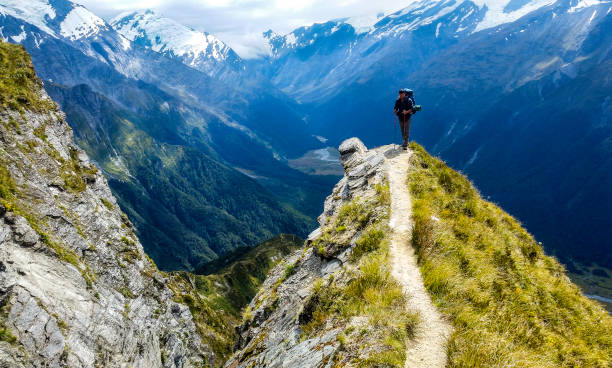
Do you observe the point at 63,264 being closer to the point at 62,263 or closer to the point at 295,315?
the point at 62,263

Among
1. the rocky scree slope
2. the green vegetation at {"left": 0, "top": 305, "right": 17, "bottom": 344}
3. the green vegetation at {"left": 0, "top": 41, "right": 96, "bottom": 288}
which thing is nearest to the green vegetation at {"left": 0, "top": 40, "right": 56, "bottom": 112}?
the green vegetation at {"left": 0, "top": 41, "right": 96, "bottom": 288}

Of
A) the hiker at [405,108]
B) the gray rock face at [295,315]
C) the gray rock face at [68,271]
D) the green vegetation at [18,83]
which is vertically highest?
the hiker at [405,108]

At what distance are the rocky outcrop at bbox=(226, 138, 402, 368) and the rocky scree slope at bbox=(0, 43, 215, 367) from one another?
13243mm

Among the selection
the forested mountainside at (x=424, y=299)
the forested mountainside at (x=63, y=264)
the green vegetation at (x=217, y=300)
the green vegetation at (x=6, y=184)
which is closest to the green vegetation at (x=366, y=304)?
the forested mountainside at (x=424, y=299)

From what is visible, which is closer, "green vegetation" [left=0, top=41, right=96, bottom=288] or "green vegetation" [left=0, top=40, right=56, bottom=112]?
"green vegetation" [left=0, top=41, right=96, bottom=288]

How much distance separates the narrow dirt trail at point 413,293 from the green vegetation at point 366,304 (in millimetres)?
295

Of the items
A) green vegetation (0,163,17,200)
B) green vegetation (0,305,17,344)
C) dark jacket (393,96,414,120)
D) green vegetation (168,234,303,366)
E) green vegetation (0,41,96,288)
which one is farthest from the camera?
green vegetation (168,234,303,366)

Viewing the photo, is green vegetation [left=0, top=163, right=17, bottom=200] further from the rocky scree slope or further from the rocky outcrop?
the rocky outcrop

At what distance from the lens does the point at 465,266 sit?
37.3 ft

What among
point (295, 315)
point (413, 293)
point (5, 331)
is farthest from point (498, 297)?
point (5, 331)

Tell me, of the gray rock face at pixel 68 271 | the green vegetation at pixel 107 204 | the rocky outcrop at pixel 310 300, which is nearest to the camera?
the rocky outcrop at pixel 310 300

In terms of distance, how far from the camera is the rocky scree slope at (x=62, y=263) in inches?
821

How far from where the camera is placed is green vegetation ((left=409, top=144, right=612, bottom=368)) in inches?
323

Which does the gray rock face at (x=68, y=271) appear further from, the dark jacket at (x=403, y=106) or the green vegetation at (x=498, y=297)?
the dark jacket at (x=403, y=106)
